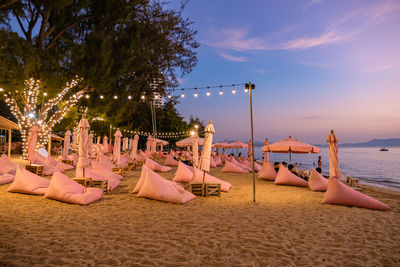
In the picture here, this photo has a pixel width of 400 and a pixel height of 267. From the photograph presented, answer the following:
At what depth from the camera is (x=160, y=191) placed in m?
6.75

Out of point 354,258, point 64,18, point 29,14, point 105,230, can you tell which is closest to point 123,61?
point 64,18

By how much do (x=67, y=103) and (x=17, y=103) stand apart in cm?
301

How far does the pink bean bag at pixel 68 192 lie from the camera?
20.2 feet

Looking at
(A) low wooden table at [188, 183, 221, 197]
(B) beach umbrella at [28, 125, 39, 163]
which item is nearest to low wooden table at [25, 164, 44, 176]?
(B) beach umbrella at [28, 125, 39, 163]

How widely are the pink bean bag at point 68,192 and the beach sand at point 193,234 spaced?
0.17 m

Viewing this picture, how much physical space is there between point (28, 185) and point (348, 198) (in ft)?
27.7

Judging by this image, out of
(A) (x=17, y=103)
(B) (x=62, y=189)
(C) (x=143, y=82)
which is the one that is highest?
(C) (x=143, y=82)

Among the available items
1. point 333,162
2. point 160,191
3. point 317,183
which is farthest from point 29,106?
point 333,162

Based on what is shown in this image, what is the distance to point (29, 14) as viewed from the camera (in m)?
17.7

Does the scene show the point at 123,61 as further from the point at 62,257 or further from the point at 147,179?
the point at 62,257

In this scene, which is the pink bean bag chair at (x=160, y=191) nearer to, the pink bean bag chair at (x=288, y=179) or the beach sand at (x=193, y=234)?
the beach sand at (x=193, y=234)

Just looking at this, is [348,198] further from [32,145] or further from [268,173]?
[32,145]

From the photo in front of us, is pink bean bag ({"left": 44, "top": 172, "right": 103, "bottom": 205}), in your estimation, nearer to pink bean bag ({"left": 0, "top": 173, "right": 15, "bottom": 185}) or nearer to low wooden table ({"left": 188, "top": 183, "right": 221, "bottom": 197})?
low wooden table ({"left": 188, "top": 183, "right": 221, "bottom": 197})

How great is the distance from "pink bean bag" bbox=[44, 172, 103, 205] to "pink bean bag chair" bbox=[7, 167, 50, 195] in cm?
54
